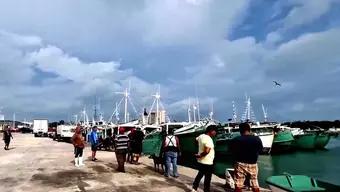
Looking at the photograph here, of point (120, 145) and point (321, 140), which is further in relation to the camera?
point (321, 140)

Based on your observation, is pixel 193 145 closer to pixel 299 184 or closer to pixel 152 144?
A: pixel 152 144

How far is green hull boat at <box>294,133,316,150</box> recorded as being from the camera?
70.0 metres

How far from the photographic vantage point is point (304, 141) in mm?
70000

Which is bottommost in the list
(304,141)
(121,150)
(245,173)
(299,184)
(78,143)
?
(299,184)

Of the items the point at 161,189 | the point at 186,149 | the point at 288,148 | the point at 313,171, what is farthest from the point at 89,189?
the point at 288,148

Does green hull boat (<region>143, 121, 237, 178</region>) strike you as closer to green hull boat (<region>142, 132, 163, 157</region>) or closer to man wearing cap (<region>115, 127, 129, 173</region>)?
green hull boat (<region>142, 132, 163, 157</region>)

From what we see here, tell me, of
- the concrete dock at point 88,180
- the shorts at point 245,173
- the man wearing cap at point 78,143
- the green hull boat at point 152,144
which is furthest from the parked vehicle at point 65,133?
the shorts at point 245,173

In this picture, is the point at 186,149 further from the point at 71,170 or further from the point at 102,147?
the point at 71,170

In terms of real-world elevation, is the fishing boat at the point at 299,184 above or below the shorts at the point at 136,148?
below

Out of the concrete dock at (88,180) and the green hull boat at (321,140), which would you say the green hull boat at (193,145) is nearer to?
the concrete dock at (88,180)

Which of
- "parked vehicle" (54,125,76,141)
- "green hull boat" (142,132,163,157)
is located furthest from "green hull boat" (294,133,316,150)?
"green hull boat" (142,132,163,157)

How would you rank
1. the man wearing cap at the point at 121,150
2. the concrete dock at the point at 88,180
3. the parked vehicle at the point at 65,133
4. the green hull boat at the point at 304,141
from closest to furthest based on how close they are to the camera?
the concrete dock at the point at 88,180
the man wearing cap at the point at 121,150
the parked vehicle at the point at 65,133
the green hull boat at the point at 304,141

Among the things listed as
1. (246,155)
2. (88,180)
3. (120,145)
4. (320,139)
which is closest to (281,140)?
(320,139)

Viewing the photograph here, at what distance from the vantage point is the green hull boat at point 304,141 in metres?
70.0
